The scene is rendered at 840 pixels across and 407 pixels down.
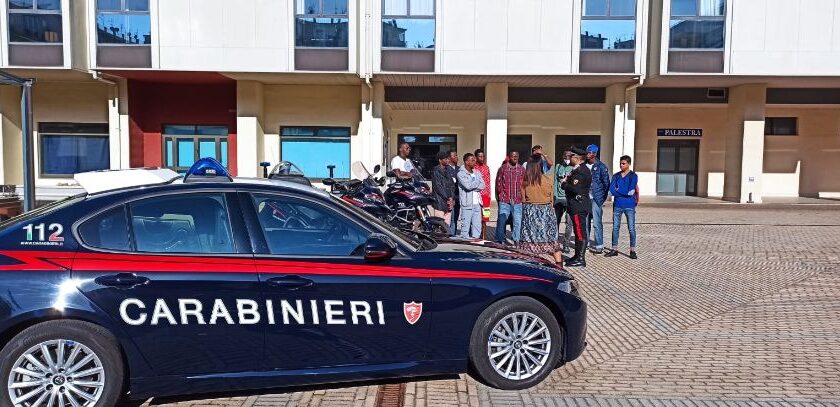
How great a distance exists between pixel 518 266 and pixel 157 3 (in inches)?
678

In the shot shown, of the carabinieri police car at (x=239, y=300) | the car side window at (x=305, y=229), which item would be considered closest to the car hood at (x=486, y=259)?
the carabinieri police car at (x=239, y=300)

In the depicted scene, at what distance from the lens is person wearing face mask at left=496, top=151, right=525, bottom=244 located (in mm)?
9727

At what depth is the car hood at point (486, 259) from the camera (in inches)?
169

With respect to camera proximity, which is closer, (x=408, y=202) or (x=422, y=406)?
(x=422, y=406)

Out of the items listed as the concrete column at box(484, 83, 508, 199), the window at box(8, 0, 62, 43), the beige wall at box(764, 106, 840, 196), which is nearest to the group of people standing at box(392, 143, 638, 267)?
the concrete column at box(484, 83, 508, 199)

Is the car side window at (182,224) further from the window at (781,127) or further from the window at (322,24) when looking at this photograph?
the window at (781,127)

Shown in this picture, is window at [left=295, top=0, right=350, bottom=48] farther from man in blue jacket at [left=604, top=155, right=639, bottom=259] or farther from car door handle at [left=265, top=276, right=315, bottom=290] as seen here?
car door handle at [left=265, top=276, right=315, bottom=290]

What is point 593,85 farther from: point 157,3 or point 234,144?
point 157,3

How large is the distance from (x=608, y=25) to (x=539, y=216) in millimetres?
12474

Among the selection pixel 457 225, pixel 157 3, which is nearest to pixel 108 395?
pixel 457 225

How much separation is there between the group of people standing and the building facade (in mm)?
7612

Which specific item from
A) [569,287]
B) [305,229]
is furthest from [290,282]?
[569,287]

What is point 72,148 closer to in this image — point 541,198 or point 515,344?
point 541,198

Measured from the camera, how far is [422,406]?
4113mm
